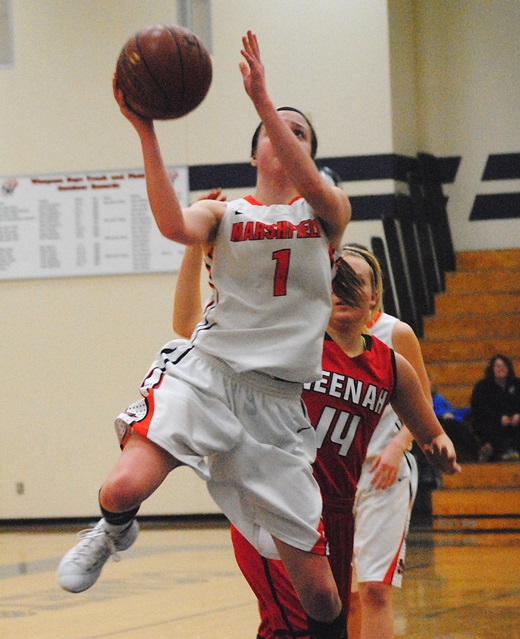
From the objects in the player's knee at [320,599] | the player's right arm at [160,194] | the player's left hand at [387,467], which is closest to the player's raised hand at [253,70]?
the player's right arm at [160,194]

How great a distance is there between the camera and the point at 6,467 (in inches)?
443

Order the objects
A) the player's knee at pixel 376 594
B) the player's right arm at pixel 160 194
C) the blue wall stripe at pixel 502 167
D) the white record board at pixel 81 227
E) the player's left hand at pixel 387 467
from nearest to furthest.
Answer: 1. the player's right arm at pixel 160 194
2. the player's knee at pixel 376 594
3. the player's left hand at pixel 387 467
4. the white record board at pixel 81 227
5. the blue wall stripe at pixel 502 167

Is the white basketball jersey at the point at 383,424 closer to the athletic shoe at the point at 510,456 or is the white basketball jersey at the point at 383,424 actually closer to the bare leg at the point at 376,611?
the bare leg at the point at 376,611

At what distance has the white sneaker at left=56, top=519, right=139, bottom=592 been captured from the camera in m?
2.97

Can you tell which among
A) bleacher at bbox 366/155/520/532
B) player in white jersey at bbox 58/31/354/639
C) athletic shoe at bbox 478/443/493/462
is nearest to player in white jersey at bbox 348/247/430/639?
player in white jersey at bbox 58/31/354/639

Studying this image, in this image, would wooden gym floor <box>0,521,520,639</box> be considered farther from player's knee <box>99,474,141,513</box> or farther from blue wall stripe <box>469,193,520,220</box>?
blue wall stripe <box>469,193,520,220</box>

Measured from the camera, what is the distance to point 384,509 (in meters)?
4.27

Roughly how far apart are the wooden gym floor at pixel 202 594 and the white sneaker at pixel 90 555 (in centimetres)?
235

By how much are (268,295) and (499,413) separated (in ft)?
22.1

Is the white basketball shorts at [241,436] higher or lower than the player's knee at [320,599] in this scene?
higher

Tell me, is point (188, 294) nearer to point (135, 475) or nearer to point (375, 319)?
point (135, 475)

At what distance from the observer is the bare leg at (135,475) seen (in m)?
2.97

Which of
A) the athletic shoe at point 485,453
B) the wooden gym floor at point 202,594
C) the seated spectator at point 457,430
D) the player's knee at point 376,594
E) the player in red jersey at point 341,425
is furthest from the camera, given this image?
the athletic shoe at point 485,453

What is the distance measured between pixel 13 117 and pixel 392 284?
13.0 feet
